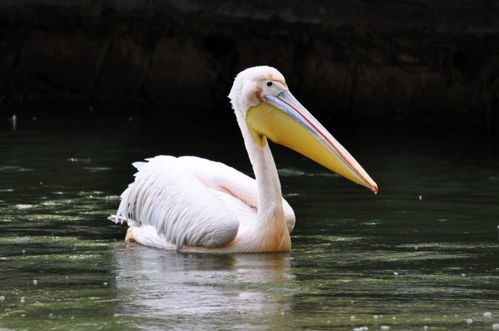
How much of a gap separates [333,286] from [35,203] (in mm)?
2857

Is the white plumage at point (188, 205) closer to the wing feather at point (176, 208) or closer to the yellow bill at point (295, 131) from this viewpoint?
the wing feather at point (176, 208)

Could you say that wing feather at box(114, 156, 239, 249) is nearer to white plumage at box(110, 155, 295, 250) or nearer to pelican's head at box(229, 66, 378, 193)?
white plumage at box(110, 155, 295, 250)

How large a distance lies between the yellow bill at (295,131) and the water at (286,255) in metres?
0.46

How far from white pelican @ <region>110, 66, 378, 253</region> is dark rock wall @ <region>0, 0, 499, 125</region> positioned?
496cm

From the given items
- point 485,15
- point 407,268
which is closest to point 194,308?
point 407,268

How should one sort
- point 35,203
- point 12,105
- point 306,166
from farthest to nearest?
point 12,105 < point 306,166 < point 35,203

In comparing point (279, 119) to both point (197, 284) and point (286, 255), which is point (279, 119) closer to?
point (286, 255)

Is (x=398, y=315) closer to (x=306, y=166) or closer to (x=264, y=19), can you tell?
(x=306, y=166)

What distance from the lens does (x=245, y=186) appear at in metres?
6.93

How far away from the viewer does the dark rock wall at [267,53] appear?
11.8 metres

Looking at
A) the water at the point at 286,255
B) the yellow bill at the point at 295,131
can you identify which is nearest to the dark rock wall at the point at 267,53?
Result: the water at the point at 286,255

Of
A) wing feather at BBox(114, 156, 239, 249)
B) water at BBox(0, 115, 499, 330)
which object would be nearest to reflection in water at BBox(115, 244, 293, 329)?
water at BBox(0, 115, 499, 330)

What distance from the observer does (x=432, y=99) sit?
12570 mm

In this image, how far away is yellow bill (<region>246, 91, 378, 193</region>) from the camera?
664 centimetres
